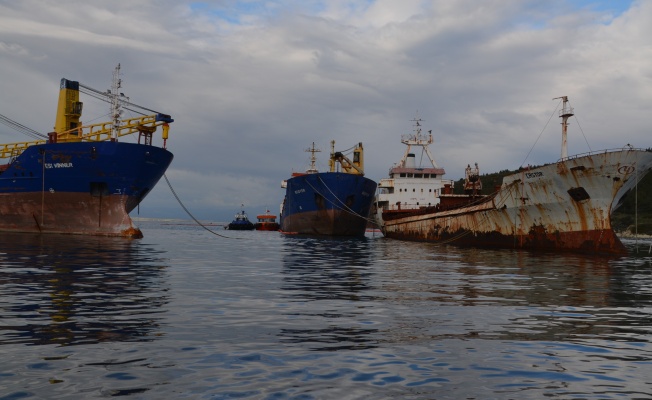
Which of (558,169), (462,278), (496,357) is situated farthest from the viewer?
(558,169)

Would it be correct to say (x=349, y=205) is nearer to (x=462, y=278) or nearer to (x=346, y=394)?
(x=462, y=278)

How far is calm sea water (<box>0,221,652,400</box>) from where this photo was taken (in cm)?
525

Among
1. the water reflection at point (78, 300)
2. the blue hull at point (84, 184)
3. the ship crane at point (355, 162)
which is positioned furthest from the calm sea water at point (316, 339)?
the ship crane at point (355, 162)

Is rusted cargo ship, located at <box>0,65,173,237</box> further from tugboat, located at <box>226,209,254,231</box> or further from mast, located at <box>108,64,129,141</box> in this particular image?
tugboat, located at <box>226,209,254,231</box>

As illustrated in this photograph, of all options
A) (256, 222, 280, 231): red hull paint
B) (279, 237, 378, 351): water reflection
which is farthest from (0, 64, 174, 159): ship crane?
(256, 222, 280, 231): red hull paint

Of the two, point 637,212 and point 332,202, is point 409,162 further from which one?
point 637,212

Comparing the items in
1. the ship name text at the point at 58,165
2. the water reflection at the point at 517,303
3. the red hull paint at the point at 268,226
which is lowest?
the water reflection at the point at 517,303

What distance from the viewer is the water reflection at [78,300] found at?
729cm

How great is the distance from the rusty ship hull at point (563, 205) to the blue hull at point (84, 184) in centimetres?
2386

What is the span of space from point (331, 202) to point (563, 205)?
24.1m

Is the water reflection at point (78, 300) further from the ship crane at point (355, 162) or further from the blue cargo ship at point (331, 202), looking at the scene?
the ship crane at point (355, 162)

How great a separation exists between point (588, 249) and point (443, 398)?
28.2m

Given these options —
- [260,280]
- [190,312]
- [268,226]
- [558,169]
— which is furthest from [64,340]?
[268,226]

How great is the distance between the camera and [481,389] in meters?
5.26
